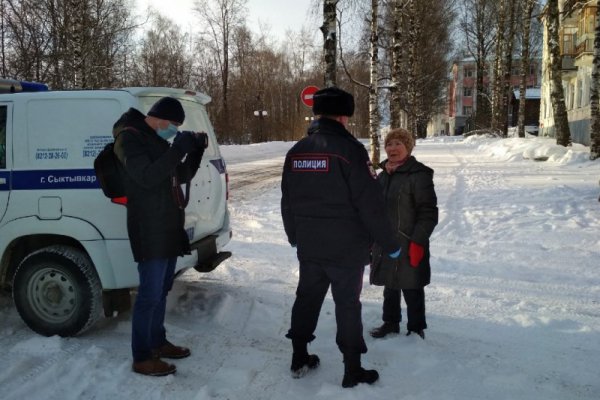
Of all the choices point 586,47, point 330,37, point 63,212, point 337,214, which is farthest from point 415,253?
point 586,47

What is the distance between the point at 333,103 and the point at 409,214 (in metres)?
1.16

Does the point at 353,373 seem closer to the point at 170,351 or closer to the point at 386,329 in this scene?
the point at 386,329

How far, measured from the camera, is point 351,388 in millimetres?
3203

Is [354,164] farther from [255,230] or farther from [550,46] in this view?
[550,46]

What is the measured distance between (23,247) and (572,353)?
435 cm

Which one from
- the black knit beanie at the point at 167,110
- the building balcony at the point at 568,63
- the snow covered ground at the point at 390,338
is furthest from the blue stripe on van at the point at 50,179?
the building balcony at the point at 568,63

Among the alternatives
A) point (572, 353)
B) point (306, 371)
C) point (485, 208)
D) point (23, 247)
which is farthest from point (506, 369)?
point (485, 208)

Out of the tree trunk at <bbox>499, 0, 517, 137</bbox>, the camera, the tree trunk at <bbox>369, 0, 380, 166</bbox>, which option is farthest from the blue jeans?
the tree trunk at <bbox>499, 0, 517, 137</bbox>

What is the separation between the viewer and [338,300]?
3197 millimetres

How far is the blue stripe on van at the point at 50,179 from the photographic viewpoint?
386cm

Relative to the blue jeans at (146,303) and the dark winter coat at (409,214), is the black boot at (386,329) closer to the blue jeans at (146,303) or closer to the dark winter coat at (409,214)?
the dark winter coat at (409,214)

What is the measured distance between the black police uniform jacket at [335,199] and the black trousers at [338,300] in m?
0.08

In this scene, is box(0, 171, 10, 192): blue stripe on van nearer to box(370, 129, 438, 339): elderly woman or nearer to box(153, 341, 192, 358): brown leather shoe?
box(153, 341, 192, 358): brown leather shoe

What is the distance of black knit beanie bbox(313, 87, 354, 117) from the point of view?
3.11m
